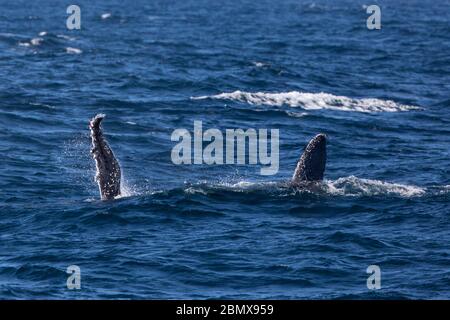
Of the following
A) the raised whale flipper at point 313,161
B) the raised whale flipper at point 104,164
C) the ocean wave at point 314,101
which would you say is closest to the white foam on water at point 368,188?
the raised whale flipper at point 313,161

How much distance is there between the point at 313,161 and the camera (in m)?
39.2

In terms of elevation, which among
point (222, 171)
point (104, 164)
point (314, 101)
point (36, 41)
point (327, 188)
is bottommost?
point (222, 171)

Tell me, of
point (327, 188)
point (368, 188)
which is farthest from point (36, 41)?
point (327, 188)

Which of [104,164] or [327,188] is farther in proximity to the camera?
[327,188]

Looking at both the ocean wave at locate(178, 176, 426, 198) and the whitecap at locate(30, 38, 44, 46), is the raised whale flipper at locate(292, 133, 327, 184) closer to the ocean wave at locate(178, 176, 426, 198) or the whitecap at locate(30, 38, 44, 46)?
the ocean wave at locate(178, 176, 426, 198)

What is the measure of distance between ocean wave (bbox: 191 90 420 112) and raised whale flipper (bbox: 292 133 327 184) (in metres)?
21.1

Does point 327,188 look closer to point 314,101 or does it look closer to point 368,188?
point 368,188

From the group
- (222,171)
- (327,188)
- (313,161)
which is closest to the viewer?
(313,161)

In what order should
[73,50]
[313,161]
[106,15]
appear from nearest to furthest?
[313,161], [73,50], [106,15]

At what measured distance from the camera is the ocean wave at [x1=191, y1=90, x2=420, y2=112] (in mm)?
61188

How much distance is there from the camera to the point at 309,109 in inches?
2376

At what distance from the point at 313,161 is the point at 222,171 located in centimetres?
626

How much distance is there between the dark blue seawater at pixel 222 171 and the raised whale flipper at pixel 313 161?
0.69 meters

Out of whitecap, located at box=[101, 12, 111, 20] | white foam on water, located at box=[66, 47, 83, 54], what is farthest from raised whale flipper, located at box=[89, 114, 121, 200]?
whitecap, located at box=[101, 12, 111, 20]
